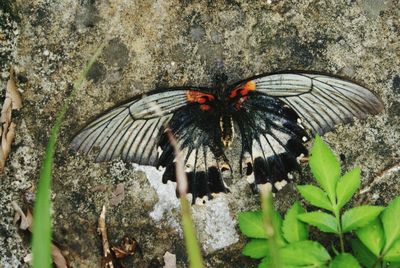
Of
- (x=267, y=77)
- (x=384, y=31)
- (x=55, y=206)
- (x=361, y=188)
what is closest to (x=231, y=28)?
(x=267, y=77)

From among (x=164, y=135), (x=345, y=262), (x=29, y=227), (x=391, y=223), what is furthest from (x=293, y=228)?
(x=29, y=227)

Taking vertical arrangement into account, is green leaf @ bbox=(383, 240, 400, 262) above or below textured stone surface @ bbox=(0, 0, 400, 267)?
below

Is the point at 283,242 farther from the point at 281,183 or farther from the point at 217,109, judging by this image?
the point at 217,109

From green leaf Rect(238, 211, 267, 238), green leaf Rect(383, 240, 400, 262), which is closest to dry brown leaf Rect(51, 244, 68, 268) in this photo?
green leaf Rect(238, 211, 267, 238)

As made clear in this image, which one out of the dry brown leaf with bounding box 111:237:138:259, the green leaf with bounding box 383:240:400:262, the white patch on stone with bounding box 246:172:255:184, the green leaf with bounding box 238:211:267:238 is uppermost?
the white patch on stone with bounding box 246:172:255:184

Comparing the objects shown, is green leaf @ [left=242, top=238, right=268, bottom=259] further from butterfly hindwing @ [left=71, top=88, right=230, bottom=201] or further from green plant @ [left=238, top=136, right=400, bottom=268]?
butterfly hindwing @ [left=71, top=88, right=230, bottom=201]

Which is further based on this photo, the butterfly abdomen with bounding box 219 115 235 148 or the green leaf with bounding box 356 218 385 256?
the butterfly abdomen with bounding box 219 115 235 148

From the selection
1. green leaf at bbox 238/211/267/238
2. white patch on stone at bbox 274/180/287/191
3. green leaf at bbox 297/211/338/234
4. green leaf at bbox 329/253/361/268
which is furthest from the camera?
white patch on stone at bbox 274/180/287/191

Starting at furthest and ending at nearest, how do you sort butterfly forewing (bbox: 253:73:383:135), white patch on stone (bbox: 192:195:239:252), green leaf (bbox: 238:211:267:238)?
white patch on stone (bbox: 192:195:239:252) < butterfly forewing (bbox: 253:73:383:135) < green leaf (bbox: 238:211:267:238)
